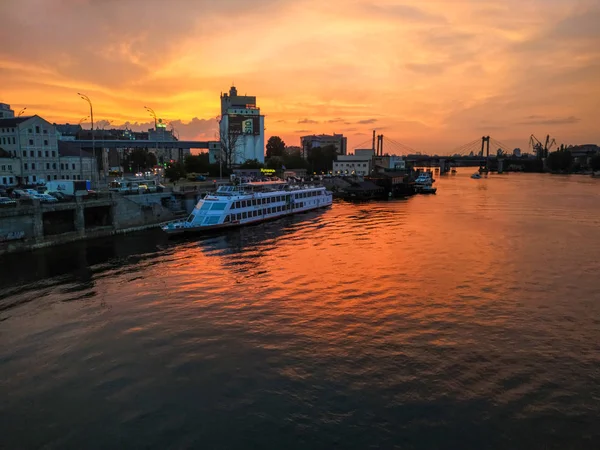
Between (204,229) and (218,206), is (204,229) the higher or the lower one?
the lower one

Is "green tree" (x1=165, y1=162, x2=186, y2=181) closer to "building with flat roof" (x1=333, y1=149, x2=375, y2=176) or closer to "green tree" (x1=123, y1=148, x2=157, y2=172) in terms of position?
"green tree" (x1=123, y1=148, x2=157, y2=172)

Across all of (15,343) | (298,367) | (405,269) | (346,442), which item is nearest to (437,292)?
(405,269)

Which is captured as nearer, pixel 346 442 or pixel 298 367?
pixel 346 442

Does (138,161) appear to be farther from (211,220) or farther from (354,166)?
(211,220)

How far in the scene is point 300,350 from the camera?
79.1 feet

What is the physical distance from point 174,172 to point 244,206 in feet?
187

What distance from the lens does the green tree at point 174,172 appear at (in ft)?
381

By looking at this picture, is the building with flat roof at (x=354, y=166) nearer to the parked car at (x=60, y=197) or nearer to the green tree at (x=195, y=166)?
the green tree at (x=195, y=166)

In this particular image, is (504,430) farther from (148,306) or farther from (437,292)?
(148,306)

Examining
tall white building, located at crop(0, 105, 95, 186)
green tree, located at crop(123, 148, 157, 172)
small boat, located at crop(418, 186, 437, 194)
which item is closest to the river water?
tall white building, located at crop(0, 105, 95, 186)

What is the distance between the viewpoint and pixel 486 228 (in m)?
66.4

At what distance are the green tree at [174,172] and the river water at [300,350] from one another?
2767 inches

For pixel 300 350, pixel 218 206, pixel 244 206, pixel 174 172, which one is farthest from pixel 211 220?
pixel 174 172

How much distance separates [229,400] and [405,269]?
26.2 m
